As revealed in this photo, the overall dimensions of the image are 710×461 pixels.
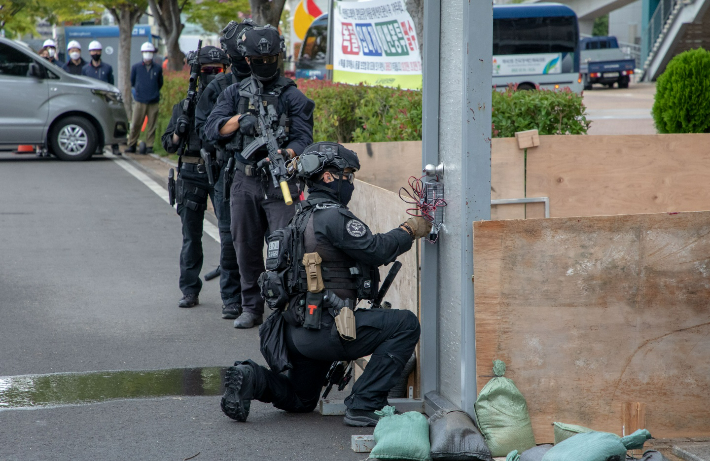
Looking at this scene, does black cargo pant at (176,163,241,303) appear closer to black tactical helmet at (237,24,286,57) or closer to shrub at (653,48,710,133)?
black tactical helmet at (237,24,286,57)

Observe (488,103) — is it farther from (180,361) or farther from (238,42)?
(180,361)

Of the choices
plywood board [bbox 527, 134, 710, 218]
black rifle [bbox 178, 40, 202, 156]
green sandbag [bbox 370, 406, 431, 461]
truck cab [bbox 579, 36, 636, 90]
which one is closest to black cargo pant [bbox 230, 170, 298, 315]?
black rifle [bbox 178, 40, 202, 156]

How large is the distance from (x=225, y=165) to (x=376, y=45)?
7.90m

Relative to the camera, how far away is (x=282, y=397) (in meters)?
4.44

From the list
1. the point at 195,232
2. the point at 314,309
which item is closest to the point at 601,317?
the point at 314,309

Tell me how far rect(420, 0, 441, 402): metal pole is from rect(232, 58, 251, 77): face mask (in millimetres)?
2100

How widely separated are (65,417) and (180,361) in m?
Result: 1.12

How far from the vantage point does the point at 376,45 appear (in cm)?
1363

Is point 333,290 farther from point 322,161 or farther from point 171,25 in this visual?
point 171,25

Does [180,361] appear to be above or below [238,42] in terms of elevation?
below

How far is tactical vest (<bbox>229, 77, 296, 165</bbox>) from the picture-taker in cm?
577

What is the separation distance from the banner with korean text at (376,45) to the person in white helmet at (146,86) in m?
3.80

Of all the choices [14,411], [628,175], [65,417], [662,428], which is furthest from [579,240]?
[628,175]

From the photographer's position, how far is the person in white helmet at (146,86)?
16.5 m
